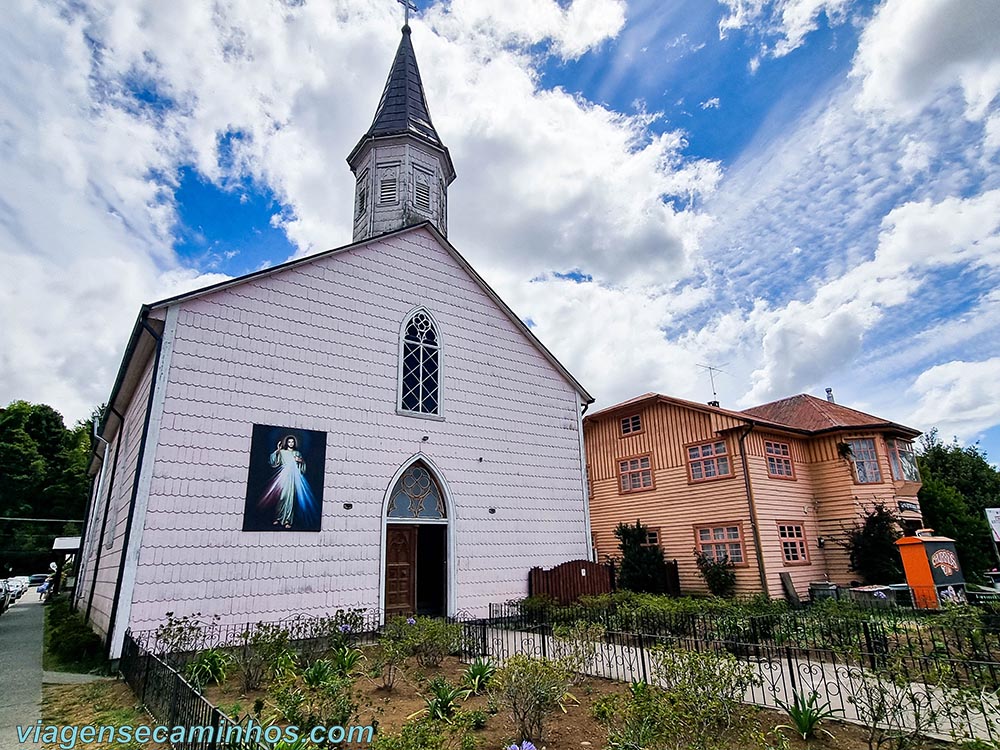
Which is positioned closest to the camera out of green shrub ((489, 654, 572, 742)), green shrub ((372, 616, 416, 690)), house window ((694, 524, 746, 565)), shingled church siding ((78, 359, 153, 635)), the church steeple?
green shrub ((489, 654, 572, 742))

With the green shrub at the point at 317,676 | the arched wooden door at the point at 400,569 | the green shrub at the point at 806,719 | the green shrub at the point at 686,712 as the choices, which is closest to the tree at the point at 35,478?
the arched wooden door at the point at 400,569

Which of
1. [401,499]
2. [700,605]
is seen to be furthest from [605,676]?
[401,499]

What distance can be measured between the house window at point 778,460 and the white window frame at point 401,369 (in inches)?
543

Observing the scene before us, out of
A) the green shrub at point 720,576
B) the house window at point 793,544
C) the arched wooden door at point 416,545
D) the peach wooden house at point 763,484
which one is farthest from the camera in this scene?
the house window at point 793,544

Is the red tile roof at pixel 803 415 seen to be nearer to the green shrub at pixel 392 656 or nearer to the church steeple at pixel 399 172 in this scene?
the church steeple at pixel 399 172

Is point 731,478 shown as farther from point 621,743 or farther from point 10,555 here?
point 10,555

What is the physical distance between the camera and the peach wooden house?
2036 centimetres

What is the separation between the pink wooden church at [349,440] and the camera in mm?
10586

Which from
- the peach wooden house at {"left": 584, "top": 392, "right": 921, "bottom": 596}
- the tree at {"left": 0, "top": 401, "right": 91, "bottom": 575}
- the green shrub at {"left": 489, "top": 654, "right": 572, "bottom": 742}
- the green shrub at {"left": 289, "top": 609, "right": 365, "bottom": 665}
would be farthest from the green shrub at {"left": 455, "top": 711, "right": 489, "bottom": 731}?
the tree at {"left": 0, "top": 401, "right": 91, "bottom": 575}

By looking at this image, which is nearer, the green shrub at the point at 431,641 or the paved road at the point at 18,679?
the paved road at the point at 18,679

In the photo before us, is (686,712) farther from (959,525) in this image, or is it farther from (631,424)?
(959,525)

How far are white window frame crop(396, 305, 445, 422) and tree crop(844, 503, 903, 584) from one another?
1645 cm

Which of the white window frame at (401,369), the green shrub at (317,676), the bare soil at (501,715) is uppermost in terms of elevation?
the white window frame at (401,369)

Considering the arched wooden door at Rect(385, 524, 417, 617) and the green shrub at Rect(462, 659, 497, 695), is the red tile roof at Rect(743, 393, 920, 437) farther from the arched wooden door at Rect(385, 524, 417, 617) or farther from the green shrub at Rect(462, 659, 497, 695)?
the green shrub at Rect(462, 659, 497, 695)
